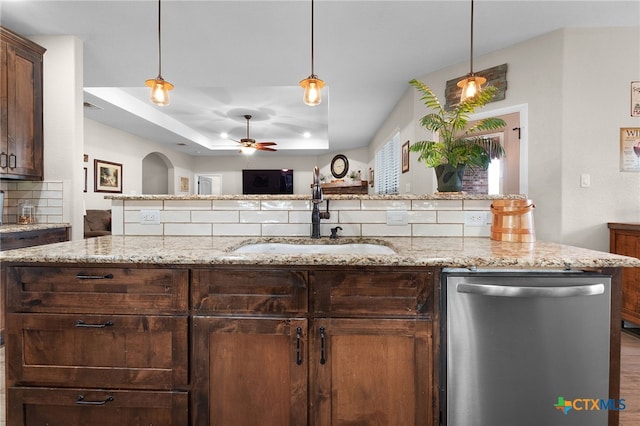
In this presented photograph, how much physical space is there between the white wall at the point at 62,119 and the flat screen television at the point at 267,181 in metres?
5.86

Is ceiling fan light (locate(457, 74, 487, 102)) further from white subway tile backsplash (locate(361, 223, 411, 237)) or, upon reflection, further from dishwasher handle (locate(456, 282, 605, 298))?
dishwasher handle (locate(456, 282, 605, 298))

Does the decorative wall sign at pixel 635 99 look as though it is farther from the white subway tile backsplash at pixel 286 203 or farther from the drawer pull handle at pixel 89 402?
the drawer pull handle at pixel 89 402

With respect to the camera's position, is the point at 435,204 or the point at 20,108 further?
the point at 20,108

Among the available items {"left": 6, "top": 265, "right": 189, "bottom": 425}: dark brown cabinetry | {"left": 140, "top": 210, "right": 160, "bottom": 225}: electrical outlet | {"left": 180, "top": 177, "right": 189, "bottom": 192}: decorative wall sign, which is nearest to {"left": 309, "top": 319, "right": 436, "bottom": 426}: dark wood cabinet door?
{"left": 6, "top": 265, "right": 189, "bottom": 425}: dark brown cabinetry

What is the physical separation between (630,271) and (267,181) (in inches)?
297

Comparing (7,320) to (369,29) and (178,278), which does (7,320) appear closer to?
(178,278)

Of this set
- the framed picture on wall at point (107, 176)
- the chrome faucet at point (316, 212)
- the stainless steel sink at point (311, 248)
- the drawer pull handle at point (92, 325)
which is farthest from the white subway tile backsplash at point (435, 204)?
the framed picture on wall at point (107, 176)

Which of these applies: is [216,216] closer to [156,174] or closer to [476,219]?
[476,219]

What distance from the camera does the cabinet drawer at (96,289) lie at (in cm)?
112

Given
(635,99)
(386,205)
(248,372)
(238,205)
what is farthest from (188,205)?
(635,99)

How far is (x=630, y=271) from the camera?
2.36 m

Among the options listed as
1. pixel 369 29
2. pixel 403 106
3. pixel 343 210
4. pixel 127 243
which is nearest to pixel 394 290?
pixel 343 210

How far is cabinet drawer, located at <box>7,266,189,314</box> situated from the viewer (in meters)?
1.12

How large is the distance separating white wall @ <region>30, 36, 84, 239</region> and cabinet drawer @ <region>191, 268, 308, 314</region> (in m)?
2.42
